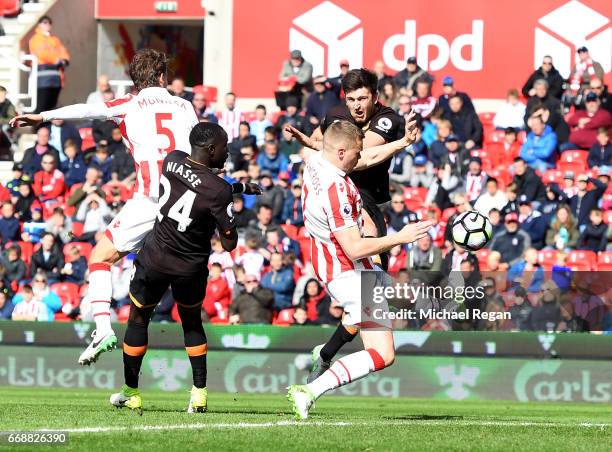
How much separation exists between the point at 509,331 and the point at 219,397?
3777mm

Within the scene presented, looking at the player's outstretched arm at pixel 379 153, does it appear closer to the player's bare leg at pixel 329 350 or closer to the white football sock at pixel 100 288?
the player's bare leg at pixel 329 350

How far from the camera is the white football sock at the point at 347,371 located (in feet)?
29.3

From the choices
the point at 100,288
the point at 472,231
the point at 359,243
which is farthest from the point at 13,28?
the point at 359,243

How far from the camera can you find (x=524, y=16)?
2523 cm

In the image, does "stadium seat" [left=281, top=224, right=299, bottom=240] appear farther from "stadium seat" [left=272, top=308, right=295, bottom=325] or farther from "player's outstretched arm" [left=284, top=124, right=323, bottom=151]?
"player's outstretched arm" [left=284, top=124, right=323, bottom=151]

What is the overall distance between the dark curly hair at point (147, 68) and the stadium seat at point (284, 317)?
310 inches

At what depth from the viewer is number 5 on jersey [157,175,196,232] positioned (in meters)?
9.66

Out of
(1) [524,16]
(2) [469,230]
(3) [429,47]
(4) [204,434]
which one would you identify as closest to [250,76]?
(3) [429,47]

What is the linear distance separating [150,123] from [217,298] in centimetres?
824

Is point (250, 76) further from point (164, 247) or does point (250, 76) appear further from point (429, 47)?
point (164, 247)

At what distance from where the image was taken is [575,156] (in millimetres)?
20953

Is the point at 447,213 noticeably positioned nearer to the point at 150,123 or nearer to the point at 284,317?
the point at 284,317

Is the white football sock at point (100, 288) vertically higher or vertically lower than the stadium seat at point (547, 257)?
lower

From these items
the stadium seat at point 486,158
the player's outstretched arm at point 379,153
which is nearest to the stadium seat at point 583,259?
the stadium seat at point 486,158
